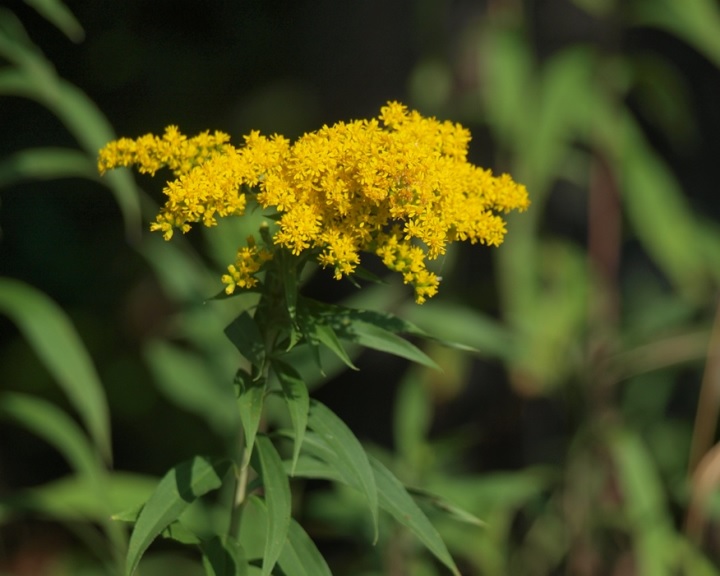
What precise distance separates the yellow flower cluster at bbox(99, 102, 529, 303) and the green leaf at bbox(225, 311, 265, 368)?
0.08 meters

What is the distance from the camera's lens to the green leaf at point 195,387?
2.46m

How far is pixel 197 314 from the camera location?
2.38 meters

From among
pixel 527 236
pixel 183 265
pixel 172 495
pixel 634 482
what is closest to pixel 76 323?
pixel 183 265

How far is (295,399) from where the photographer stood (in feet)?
3.81

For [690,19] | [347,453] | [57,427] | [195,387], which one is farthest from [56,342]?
[690,19]

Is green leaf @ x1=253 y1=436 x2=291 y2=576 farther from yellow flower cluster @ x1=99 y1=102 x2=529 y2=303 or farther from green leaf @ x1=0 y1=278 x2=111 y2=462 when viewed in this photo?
green leaf @ x1=0 y1=278 x2=111 y2=462

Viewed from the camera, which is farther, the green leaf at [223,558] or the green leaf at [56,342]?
the green leaf at [56,342]

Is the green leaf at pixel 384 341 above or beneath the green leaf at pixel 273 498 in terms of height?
above

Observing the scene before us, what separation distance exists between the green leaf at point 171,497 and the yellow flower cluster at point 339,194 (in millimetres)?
248

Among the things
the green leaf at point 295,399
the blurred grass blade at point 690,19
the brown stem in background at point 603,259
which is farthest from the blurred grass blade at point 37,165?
the blurred grass blade at point 690,19

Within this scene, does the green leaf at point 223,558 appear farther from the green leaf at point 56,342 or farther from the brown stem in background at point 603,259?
the brown stem in background at point 603,259

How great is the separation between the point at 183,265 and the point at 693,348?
1.27 m

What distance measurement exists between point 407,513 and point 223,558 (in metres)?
0.23

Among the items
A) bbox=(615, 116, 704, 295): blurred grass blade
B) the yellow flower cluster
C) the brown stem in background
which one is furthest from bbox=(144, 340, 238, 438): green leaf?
the yellow flower cluster
